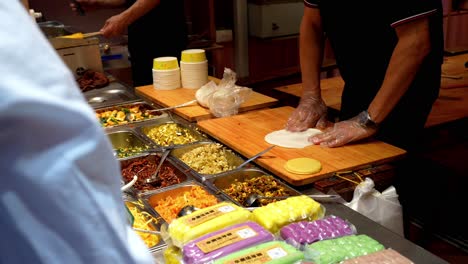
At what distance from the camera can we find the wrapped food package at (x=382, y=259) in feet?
3.44

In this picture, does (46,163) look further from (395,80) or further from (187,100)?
(187,100)

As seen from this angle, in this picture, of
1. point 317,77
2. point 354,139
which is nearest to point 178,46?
point 317,77

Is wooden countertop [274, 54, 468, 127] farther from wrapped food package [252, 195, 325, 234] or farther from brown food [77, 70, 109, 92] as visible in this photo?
wrapped food package [252, 195, 325, 234]

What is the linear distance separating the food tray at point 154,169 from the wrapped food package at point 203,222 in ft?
1.36

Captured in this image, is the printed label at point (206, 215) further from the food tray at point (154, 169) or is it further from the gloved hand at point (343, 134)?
the gloved hand at point (343, 134)

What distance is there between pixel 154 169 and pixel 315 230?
0.78m

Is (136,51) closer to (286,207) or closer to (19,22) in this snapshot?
(286,207)

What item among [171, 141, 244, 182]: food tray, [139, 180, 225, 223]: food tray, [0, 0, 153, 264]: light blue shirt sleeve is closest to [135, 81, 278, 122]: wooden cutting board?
[171, 141, 244, 182]: food tray

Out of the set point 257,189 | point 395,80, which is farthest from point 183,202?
point 395,80

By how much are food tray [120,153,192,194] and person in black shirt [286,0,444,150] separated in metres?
0.51

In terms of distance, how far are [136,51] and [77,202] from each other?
10.8 feet

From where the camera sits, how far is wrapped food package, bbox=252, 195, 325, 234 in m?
1.21

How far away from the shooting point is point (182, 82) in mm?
2732

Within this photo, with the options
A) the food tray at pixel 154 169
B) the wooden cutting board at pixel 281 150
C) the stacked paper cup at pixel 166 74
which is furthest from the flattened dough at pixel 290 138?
the stacked paper cup at pixel 166 74
